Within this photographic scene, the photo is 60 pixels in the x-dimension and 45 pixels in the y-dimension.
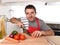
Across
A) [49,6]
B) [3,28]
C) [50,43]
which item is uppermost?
Answer: [49,6]

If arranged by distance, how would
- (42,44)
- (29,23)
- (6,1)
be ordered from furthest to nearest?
(6,1), (29,23), (42,44)

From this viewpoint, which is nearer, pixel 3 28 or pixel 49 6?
pixel 3 28

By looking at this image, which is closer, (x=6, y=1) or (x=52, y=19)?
(x=6, y=1)

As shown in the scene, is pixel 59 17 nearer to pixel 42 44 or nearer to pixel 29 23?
pixel 29 23

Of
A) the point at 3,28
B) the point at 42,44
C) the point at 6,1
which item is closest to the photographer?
the point at 42,44

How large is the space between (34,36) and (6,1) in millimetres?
1270

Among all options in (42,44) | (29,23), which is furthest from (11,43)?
(29,23)

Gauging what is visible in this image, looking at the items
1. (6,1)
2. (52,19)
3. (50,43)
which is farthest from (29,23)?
(50,43)

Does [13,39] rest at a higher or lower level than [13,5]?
lower

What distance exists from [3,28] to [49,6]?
163cm

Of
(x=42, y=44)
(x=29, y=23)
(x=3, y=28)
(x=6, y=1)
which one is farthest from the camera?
(x=6, y=1)

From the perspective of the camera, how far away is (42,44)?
52.7 inches

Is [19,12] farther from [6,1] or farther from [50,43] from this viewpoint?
[50,43]

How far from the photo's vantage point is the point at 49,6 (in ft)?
10.0
